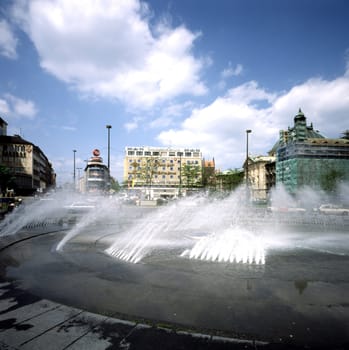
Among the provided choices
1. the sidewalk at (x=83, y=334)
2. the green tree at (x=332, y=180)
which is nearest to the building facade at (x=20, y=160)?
the green tree at (x=332, y=180)

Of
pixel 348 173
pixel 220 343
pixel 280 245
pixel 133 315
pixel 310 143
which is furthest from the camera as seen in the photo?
pixel 310 143

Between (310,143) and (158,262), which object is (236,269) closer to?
(158,262)

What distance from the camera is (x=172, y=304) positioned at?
524cm

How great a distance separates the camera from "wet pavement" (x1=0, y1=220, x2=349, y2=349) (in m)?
3.93

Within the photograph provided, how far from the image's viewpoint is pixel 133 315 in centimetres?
473

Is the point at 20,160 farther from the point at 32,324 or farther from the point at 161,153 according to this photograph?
the point at 32,324

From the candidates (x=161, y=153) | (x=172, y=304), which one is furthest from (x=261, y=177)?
(x=172, y=304)

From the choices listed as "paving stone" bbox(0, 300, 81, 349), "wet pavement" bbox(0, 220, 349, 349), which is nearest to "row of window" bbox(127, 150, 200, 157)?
"wet pavement" bbox(0, 220, 349, 349)

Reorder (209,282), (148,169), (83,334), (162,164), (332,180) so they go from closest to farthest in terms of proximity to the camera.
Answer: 1. (83,334)
2. (209,282)
3. (332,180)
4. (148,169)
5. (162,164)

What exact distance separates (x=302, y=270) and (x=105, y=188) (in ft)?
153

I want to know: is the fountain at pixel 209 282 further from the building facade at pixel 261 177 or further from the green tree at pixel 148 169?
the building facade at pixel 261 177

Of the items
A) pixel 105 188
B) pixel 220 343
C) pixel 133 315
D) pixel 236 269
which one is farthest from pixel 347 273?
pixel 105 188

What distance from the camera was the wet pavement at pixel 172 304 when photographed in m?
3.93

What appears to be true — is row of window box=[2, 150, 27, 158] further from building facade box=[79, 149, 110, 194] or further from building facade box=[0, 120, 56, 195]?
building facade box=[79, 149, 110, 194]
